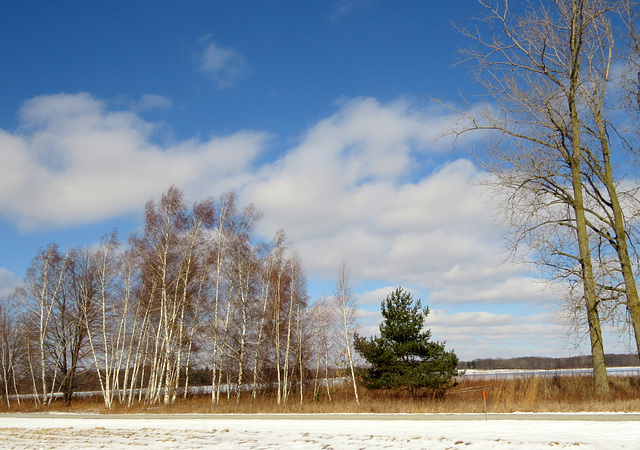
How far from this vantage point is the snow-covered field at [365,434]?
34.9 ft

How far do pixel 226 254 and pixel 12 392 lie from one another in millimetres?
32897

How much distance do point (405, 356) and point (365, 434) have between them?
13490 mm

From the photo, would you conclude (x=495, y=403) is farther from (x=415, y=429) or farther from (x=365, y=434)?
(x=365, y=434)

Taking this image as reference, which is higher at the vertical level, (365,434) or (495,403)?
(365,434)

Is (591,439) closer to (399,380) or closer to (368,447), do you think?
(368,447)

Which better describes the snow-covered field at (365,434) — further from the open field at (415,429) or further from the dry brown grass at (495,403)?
the dry brown grass at (495,403)

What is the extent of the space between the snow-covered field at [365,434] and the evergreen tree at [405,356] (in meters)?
7.71

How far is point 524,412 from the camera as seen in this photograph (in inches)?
650

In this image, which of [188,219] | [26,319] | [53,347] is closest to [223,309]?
[188,219]

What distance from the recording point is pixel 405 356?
85.7 feet

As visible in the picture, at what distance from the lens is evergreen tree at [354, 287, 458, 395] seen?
24.5 metres

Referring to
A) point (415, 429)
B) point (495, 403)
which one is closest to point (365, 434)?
point (415, 429)

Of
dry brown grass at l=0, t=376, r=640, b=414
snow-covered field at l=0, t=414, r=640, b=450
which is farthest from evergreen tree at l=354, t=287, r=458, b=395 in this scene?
snow-covered field at l=0, t=414, r=640, b=450

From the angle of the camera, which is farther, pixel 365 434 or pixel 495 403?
pixel 495 403
